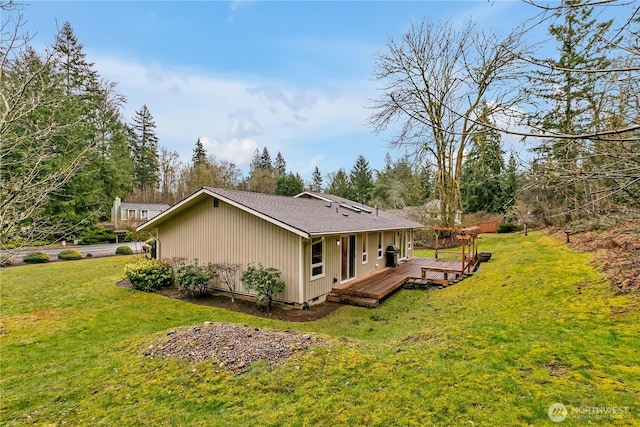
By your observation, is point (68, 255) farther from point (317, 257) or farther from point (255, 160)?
point (255, 160)

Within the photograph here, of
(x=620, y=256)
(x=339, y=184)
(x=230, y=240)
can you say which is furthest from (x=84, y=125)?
(x=620, y=256)

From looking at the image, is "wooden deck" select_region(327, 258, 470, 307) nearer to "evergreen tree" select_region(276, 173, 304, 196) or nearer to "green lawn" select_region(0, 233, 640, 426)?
"green lawn" select_region(0, 233, 640, 426)

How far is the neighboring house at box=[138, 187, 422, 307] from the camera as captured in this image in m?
9.10

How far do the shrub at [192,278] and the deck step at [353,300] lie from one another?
4.22 meters

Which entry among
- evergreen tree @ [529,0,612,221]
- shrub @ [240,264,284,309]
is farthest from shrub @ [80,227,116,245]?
evergreen tree @ [529,0,612,221]

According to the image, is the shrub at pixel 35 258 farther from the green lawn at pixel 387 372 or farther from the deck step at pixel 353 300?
the deck step at pixel 353 300

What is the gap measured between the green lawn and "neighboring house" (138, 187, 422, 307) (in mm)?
1868

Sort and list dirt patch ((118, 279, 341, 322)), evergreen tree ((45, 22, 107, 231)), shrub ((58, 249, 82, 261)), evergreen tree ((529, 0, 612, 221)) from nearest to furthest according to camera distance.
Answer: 1. evergreen tree ((529, 0, 612, 221))
2. dirt patch ((118, 279, 341, 322))
3. shrub ((58, 249, 82, 261))
4. evergreen tree ((45, 22, 107, 231))

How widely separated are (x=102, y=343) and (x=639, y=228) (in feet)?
33.3

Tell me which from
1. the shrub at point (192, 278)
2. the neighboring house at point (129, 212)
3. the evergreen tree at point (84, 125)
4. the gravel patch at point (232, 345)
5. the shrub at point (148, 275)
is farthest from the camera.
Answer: the neighboring house at point (129, 212)

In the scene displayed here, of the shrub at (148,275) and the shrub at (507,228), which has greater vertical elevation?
the shrub at (507,228)

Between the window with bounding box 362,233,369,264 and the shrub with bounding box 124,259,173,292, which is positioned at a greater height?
the window with bounding box 362,233,369,264

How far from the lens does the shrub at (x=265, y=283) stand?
8.79 m

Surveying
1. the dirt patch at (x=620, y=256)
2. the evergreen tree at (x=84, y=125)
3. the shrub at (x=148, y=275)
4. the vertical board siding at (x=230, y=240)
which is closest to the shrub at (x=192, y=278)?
the vertical board siding at (x=230, y=240)
